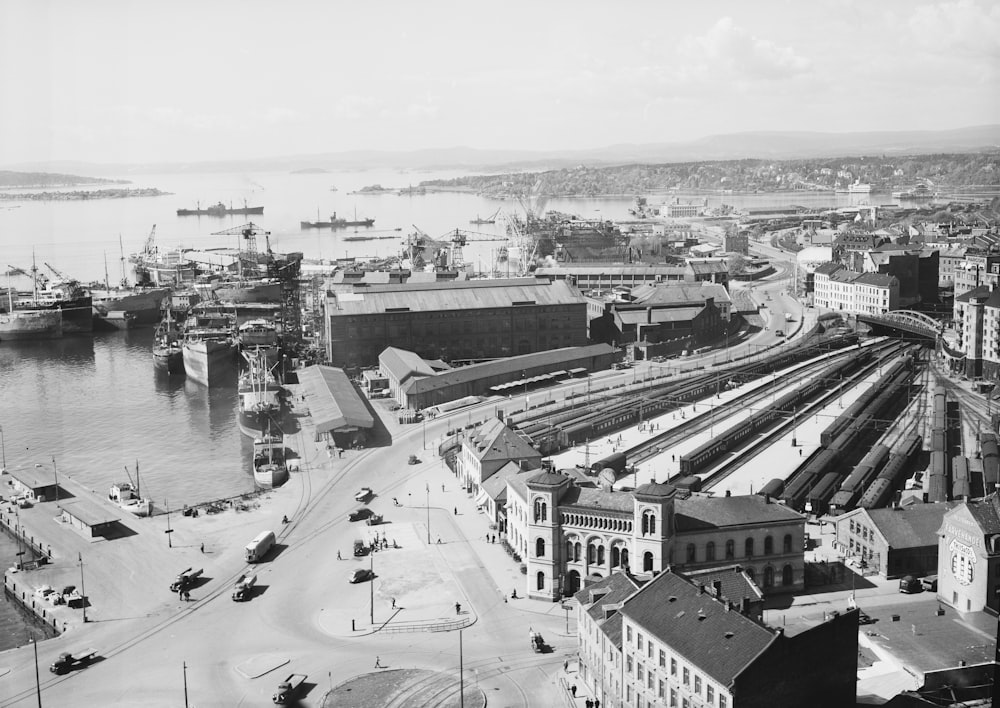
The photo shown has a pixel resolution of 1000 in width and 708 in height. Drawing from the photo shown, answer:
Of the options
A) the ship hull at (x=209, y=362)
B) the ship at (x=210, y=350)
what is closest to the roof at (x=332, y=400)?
the ship hull at (x=209, y=362)

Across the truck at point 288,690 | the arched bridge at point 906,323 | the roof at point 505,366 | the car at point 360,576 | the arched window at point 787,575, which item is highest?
the arched bridge at point 906,323

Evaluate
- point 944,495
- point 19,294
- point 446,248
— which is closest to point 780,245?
point 446,248

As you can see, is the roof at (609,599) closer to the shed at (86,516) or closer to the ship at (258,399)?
the shed at (86,516)

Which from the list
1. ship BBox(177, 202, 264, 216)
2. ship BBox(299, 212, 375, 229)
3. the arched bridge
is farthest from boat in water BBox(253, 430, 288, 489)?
ship BBox(177, 202, 264, 216)

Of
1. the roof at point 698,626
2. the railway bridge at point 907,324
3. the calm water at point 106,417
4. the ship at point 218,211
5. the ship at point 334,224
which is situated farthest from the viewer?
the ship at point 218,211

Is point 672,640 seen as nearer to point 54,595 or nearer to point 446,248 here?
point 54,595

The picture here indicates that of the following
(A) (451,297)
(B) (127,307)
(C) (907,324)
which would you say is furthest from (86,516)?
(B) (127,307)

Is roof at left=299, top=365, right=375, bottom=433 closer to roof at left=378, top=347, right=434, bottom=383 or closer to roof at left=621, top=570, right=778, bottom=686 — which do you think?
roof at left=378, top=347, right=434, bottom=383
